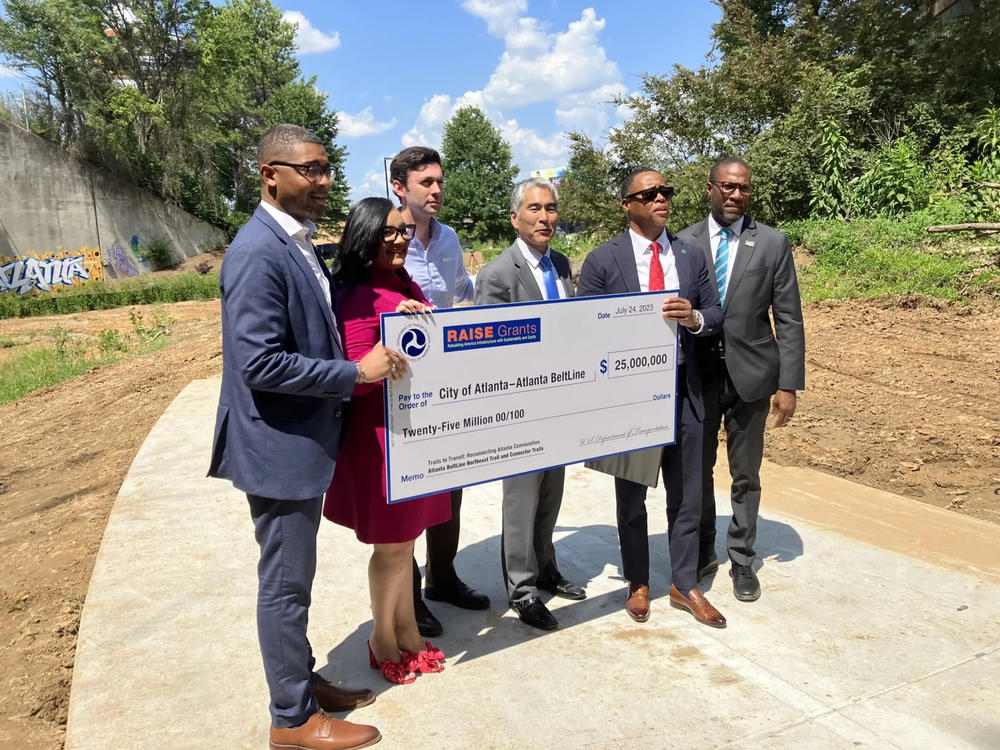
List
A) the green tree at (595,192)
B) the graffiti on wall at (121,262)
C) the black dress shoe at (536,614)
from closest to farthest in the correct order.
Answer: the black dress shoe at (536,614) < the green tree at (595,192) < the graffiti on wall at (121,262)

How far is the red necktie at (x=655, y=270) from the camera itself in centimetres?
363

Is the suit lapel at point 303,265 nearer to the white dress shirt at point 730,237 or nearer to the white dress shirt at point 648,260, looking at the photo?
the white dress shirt at point 648,260

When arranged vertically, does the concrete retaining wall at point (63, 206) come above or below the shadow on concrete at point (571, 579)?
above

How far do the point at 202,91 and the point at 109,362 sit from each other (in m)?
31.2

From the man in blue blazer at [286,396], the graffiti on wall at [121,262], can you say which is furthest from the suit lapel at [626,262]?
the graffiti on wall at [121,262]

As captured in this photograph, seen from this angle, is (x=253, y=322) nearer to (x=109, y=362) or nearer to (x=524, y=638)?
(x=524, y=638)

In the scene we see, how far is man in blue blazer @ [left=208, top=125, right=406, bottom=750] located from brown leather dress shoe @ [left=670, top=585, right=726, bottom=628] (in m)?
1.66

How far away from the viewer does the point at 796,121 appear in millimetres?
17828

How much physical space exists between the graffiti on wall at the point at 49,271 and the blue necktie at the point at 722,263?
111ft

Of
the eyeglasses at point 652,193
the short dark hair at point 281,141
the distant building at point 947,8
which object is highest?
the distant building at point 947,8

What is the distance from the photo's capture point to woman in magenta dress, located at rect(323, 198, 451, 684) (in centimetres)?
276

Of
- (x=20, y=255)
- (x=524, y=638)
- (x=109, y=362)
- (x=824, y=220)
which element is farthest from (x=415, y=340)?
(x=20, y=255)

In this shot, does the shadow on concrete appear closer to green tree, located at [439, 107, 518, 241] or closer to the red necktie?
the red necktie

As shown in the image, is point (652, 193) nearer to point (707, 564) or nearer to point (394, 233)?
point (394, 233)
